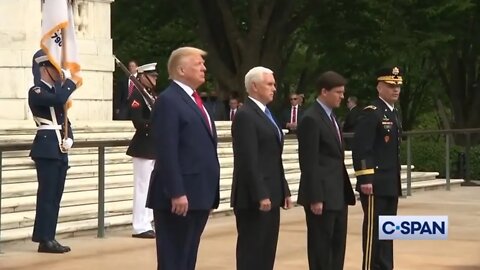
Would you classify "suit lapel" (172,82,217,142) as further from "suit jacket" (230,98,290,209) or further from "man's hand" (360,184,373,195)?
"man's hand" (360,184,373,195)

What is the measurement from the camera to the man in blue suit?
24.3ft

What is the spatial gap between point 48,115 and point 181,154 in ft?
13.3

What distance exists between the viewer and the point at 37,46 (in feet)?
59.6

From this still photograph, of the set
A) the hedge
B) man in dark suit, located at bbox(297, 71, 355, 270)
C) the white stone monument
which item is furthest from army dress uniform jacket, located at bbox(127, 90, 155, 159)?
the hedge

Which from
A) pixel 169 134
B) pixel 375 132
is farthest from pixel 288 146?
pixel 169 134

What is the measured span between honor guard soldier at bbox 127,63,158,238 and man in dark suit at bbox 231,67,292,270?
4198mm

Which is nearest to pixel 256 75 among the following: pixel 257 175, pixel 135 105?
pixel 257 175

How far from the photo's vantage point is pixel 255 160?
8180 millimetres

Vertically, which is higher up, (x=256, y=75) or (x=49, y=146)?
(x=256, y=75)

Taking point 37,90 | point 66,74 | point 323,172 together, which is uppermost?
point 66,74

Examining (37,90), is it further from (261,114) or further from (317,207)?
(317,207)

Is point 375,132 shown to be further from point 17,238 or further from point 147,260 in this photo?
point 17,238

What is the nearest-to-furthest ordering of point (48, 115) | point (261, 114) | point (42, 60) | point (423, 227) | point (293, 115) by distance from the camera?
1. point (423, 227)
2. point (261, 114)
3. point (48, 115)
4. point (42, 60)
5. point (293, 115)

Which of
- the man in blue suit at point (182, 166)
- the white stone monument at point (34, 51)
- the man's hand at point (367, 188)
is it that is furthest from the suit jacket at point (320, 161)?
the white stone monument at point (34, 51)
